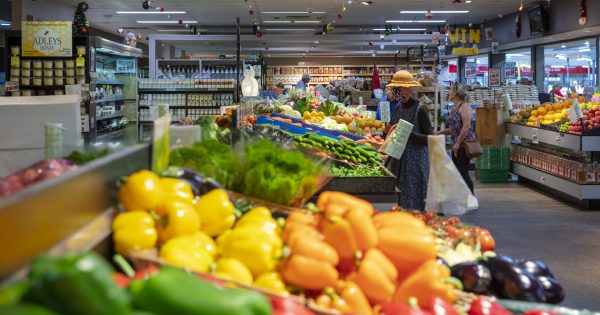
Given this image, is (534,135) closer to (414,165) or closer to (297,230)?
(414,165)

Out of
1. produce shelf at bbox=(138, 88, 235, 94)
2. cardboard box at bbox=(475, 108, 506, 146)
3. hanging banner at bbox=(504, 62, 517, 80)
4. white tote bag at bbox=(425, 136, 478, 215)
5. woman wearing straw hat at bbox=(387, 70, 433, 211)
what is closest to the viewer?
white tote bag at bbox=(425, 136, 478, 215)

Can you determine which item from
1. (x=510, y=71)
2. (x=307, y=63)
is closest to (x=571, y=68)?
(x=510, y=71)

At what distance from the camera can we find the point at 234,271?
5.89 feet

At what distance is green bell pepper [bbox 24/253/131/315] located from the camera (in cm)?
104

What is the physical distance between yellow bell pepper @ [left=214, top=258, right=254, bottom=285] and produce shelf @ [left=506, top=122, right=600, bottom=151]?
826cm

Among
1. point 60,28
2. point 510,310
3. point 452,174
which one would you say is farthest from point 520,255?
point 60,28

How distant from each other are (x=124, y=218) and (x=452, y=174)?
257 cm

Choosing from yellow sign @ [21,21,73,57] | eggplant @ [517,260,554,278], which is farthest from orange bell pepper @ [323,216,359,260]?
yellow sign @ [21,21,73,57]

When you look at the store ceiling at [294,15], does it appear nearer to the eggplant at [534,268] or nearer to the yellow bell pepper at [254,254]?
the eggplant at [534,268]

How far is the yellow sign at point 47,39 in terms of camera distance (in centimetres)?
951

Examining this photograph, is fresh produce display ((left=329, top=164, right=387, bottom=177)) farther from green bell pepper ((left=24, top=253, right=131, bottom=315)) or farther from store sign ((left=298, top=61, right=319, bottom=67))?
store sign ((left=298, top=61, right=319, bottom=67))

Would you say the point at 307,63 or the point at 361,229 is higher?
the point at 307,63

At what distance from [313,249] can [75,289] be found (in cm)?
92

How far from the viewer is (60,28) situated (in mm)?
9594
